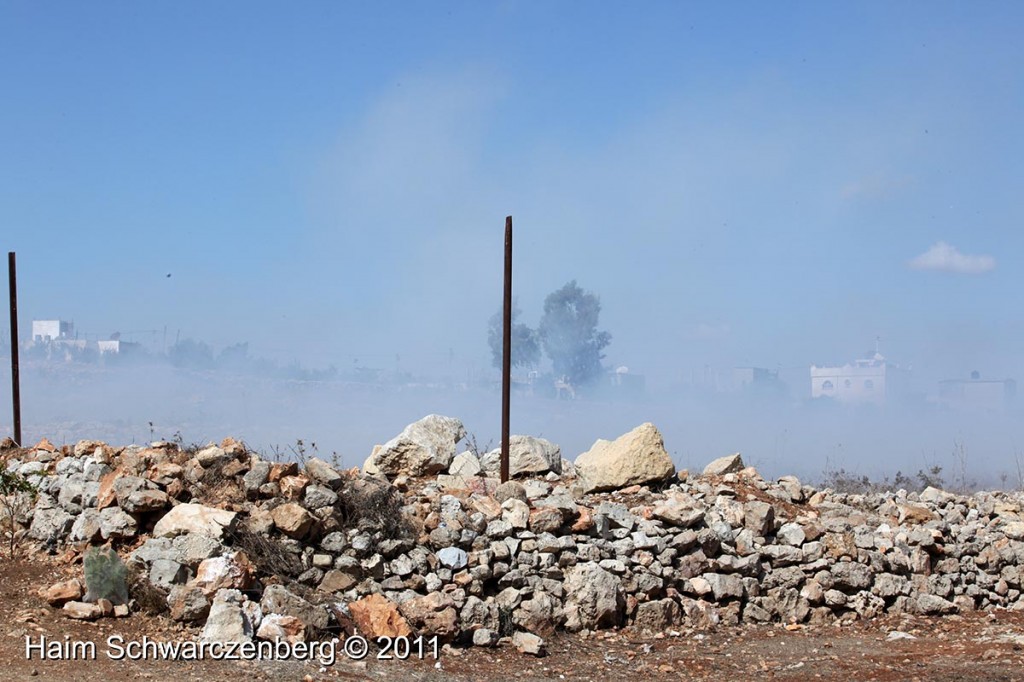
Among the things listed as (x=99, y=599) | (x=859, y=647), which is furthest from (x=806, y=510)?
(x=99, y=599)

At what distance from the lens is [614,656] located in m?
8.73

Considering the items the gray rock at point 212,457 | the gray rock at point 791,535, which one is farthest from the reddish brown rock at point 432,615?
the gray rock at point 791,535

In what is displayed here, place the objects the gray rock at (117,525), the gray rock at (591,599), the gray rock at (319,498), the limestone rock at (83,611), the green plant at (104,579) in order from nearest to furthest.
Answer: the limestone rock at (83,611) → the green plant at (104,579) → the gray rock at (117,525) → the gray rock at (591,599) → the gray rock at (319,498)

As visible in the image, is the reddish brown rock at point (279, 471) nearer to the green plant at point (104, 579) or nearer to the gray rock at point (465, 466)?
the green plant at point (104, 579)

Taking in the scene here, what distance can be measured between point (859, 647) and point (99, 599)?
718cm

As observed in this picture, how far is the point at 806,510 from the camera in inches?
466

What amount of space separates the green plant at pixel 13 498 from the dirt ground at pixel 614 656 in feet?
2.80

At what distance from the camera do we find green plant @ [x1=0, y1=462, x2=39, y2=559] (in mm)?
10031

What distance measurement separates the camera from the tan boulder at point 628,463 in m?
11.7

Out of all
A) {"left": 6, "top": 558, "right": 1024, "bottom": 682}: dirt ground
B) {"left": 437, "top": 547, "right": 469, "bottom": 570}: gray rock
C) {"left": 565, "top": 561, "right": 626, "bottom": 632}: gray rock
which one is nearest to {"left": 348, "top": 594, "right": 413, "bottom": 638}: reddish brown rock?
{"left": 6, "top": 558, "right": 1024, "bottom": 682}: dirt ground

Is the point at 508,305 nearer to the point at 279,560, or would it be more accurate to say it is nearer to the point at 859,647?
the point at 279,560

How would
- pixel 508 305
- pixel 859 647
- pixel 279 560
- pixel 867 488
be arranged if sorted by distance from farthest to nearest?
1. pixel 867 488
2. pixel 508 305
3. pixel 859 647
4. pixel 279 560

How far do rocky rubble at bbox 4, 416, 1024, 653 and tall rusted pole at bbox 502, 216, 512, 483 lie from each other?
39 centimetres

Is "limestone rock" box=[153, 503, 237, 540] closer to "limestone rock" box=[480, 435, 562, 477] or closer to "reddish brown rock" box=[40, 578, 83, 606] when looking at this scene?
"reddish brown rock" box=[40, 578, 83, 606]
